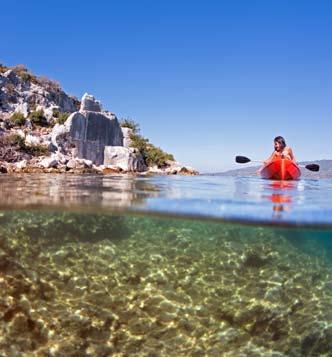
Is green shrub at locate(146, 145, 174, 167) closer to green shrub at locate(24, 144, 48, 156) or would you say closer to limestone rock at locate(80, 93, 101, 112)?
limestone rock at locate(80, 93, 101, 112)

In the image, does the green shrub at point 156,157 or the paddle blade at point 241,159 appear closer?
the paddle blade at point 241,159

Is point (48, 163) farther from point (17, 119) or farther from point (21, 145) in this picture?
point (17, 119)

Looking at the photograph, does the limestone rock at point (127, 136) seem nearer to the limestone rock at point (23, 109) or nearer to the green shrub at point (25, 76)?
the limestone rock at point (23, 109)

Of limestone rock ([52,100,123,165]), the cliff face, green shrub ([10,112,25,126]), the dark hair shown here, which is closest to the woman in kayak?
the dark hair

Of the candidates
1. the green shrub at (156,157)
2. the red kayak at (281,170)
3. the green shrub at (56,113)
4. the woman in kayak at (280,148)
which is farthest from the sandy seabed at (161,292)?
the green shrub at (56,113)

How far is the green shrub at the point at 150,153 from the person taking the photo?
1656 inches

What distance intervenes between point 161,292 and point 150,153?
36017 mm

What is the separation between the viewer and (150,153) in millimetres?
43156

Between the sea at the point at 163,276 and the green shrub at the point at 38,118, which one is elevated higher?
the green shrub at the point at 38,118

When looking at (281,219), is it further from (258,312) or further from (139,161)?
(139,161)

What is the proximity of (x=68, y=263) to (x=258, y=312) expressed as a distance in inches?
147

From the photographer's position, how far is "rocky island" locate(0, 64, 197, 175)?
33.7 m

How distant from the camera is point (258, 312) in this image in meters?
7.32

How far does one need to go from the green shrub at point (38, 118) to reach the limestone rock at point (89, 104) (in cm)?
413
